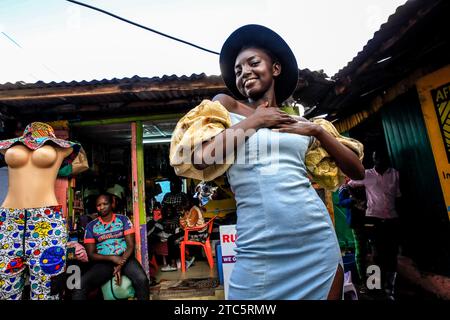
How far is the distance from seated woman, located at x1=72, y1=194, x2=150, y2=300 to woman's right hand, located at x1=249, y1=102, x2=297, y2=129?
3.57 m

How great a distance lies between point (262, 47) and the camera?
136 cm

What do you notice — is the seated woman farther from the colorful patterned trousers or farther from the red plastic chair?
the red plastic chair

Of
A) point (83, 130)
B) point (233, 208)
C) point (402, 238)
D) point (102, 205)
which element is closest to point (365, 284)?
point (402, 238)

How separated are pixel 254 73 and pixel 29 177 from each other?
111 inches

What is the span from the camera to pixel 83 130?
5.71 meters

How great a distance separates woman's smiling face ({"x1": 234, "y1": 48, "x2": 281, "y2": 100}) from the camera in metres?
1.24

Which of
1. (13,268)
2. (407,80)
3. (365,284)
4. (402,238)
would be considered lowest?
(365,284)

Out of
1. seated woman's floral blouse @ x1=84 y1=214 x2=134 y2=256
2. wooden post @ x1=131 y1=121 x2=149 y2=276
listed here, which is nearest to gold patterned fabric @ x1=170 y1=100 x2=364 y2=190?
seated woman's floral blouse @ x1=84 y1=214 x2=134 y2=256

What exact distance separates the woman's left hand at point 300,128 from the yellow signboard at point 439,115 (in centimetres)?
372

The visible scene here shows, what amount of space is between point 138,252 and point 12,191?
2.30 meters

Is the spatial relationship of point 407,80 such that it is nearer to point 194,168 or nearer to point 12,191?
point 194,168

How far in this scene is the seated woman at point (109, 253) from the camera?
3691 mm

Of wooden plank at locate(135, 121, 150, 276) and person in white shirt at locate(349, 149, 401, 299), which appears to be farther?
wooden plank at locate(135, 121, 150, 276)

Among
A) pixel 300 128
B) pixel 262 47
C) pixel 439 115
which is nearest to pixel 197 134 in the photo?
pixel 300 128
